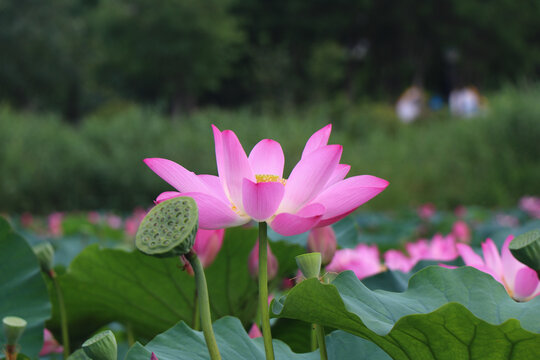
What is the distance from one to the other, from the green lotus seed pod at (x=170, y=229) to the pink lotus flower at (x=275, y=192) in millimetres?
53

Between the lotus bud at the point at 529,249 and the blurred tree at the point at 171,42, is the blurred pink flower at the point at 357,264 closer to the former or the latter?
the lotus bud at the point at 529,249

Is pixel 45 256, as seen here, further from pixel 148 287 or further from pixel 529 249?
pixel 529 249

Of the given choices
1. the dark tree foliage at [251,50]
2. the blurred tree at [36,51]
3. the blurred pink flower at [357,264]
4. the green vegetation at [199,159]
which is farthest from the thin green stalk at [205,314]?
the blurred tree at [36,51]

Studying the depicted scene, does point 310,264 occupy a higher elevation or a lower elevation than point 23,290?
higher

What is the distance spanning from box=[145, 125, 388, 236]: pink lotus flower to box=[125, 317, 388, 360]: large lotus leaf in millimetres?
90

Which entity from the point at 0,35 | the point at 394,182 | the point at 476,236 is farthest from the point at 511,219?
the point at 0,35

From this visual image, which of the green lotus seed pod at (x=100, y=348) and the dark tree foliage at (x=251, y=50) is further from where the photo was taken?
the dark tree foliage at (x=251, y=50)

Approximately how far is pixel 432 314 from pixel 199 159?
23.6ft

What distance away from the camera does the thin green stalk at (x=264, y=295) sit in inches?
15.4

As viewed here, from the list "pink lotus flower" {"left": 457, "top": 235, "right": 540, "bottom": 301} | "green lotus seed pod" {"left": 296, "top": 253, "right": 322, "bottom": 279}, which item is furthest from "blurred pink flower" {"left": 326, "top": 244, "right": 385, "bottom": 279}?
"green lotus seed pod" {"left": 296, "top": 253, "right": 322, "bottom": 279}

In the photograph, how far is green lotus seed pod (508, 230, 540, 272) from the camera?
16.7 inches

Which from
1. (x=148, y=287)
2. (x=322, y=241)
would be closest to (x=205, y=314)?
(x=322, y=241)

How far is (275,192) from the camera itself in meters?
0.43

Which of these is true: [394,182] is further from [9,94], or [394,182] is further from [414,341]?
[9,94]
